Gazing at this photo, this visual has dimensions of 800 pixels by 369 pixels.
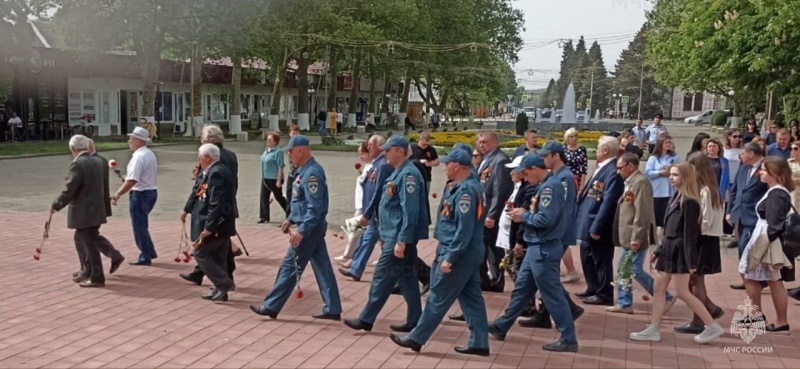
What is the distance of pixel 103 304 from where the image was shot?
7.56m

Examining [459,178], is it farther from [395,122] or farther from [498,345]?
[395,122]

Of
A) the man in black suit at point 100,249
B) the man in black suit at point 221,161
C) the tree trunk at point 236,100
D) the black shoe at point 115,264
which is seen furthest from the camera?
the tree trunk at point 236,100

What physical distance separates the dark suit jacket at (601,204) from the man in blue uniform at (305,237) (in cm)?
260

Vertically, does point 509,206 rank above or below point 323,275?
above

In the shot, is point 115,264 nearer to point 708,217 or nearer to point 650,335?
point 650,335

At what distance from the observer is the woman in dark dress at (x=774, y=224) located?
6.69m

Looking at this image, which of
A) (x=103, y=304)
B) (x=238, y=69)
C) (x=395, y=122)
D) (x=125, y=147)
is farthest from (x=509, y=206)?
(x=395, y=122)

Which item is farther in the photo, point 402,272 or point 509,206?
point 509,206

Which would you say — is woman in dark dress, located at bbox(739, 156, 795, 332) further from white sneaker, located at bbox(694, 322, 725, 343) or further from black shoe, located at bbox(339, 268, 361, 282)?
black shoe, located at bbox(339, 268, 361, 282)

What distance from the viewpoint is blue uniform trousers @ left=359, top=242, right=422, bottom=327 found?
6371 mm

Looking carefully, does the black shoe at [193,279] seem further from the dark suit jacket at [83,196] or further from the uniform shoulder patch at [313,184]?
the uniform shoulder patch at [313,184]

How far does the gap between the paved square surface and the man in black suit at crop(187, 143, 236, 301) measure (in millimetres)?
337

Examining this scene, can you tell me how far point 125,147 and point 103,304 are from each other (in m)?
25.0

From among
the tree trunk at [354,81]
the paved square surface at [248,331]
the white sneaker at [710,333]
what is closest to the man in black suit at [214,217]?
the paved square surface at [248,331]
